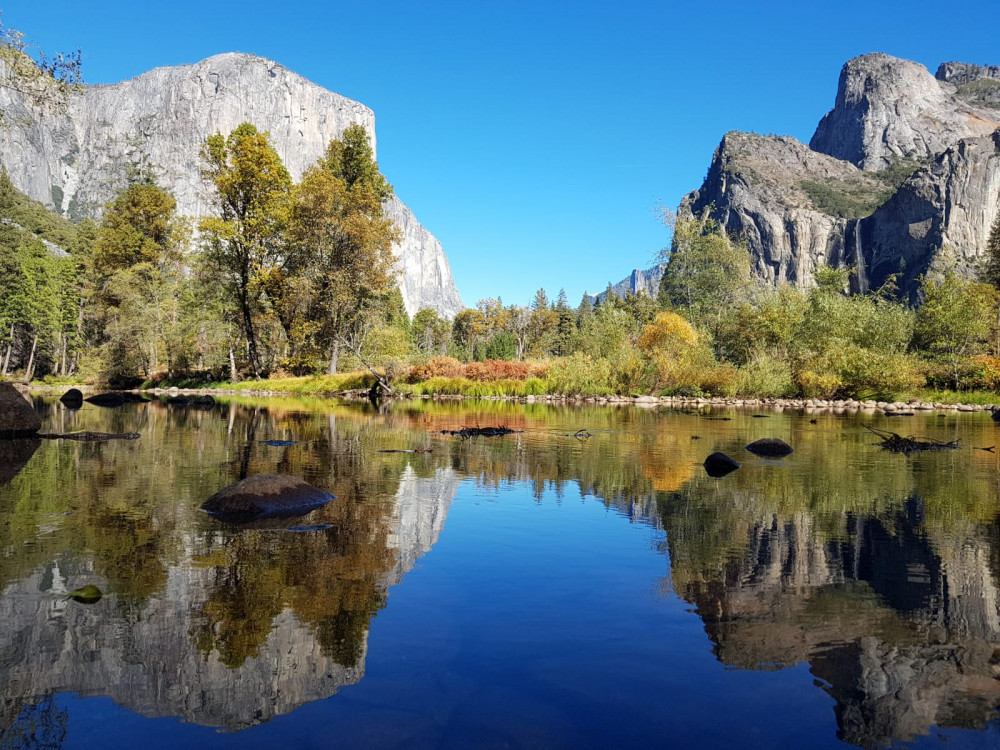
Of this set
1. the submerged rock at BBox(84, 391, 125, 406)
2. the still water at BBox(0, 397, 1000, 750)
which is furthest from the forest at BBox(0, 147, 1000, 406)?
the still water at BBox(0, 397, 1000, 750)

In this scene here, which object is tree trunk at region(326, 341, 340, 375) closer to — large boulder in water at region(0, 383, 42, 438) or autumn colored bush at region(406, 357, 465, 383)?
autumn colored bush at region(406, 357, 465, 383)

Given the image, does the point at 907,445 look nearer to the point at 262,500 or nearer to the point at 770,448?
the point at 770,448

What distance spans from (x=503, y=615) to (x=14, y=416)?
17.2 m

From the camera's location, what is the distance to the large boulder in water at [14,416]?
16500 millimetres

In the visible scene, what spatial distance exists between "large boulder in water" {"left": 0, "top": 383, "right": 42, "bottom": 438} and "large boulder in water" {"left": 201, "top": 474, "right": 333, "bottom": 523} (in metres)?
11.8

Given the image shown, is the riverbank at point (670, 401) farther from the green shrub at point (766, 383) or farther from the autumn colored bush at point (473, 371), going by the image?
the autumn colored bush at point (473, 371)

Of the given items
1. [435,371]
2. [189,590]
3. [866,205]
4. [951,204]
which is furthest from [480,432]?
[866,205]

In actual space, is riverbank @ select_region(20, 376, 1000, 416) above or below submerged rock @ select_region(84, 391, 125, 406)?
above

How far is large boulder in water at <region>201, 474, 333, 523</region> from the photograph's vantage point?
818cm

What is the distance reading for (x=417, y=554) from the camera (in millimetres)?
6797

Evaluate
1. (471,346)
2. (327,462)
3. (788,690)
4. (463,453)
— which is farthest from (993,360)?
(471,346)

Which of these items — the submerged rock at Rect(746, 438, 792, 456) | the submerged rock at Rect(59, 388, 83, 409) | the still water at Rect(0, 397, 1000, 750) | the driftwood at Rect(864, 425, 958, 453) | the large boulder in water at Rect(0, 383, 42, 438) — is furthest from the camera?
the submerged rock at Rect(59, 388, 83, 409)

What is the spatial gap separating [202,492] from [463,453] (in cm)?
647

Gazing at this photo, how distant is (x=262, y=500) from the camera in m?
8.35
